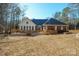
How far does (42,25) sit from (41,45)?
211 millimetres

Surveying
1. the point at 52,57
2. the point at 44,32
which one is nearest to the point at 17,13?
the point at 44,32

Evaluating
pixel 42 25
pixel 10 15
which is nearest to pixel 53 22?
pixel 42 25

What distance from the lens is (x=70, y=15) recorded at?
3354 mm

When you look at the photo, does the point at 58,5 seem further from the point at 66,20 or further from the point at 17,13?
the point at 17,13

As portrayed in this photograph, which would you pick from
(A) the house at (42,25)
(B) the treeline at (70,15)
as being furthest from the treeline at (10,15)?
(B) the treeline at (70,15)

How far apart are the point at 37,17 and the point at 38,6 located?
4.6 inches

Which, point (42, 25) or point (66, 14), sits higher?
point (66, 14)

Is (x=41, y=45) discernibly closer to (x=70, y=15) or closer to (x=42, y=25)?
(x=42, y=25)

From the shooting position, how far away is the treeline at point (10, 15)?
3350mm

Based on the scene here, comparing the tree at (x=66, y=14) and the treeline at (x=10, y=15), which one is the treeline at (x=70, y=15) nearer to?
the tree at (x=66, y=14)

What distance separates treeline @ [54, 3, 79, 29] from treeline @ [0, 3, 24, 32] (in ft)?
1.31

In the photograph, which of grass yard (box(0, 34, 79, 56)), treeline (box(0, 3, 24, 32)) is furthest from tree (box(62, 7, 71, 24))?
treeline (box(0, 3, 24, 32))

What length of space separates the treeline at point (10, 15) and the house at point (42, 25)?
0.23 feet

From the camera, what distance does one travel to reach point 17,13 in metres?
3.36
